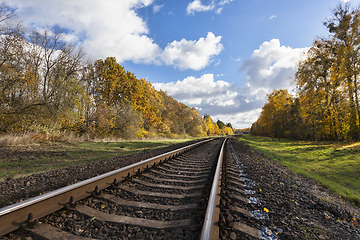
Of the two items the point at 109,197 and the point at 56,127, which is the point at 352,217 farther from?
the point at 56,127

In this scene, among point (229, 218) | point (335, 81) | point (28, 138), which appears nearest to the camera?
point (229, 218)

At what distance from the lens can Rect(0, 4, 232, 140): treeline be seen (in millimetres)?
10594

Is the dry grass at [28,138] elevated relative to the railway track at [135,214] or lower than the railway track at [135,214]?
elevated

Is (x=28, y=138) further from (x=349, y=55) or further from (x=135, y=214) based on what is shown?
(x=349, y=55)

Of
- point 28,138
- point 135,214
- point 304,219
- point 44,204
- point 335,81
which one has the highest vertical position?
point 335,81

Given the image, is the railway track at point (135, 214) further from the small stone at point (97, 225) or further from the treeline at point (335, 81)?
the treeline at point (335, 81)

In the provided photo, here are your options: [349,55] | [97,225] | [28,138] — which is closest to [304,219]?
[97,225]

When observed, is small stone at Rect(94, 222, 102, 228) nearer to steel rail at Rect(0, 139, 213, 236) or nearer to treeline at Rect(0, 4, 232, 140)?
steel rail at Rect(0, 139, 213, 236)

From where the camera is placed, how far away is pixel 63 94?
13.5 m

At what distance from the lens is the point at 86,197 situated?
2594mm

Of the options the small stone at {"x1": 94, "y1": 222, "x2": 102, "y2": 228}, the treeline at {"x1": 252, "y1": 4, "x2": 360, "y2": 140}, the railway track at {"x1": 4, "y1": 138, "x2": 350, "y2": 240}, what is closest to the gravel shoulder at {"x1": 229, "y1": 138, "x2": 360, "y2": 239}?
the railway track at {"x1": 4, "y1": 138, "x2": 350, "y2": 240}

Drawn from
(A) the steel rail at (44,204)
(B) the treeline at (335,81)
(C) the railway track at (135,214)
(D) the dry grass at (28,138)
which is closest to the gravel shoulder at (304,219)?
(C) the railway track at (135,214)

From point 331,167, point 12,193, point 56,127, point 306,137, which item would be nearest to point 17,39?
point 56,127

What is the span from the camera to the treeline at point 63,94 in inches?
417
